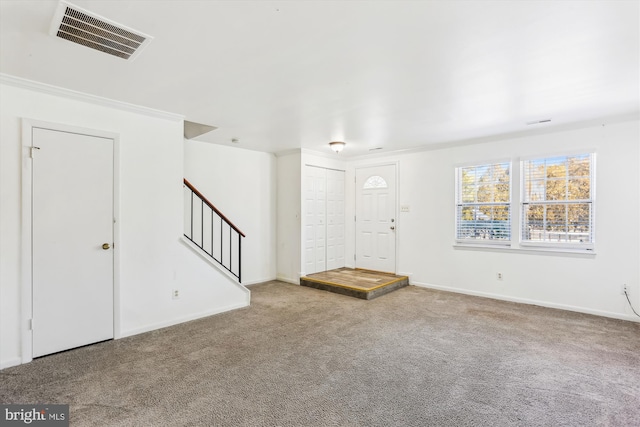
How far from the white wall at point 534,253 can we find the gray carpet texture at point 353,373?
480 mm

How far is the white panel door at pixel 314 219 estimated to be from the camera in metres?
6.05

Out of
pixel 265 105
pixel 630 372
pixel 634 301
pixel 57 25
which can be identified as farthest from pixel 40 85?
pixel 634 301

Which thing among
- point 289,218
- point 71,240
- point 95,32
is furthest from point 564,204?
point 71,240

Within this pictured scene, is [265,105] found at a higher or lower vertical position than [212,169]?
higher

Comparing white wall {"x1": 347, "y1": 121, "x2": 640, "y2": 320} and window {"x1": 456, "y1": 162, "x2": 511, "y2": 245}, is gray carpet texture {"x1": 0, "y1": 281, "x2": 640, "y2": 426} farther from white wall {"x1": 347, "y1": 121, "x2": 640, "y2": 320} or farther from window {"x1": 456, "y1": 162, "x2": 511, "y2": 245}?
window {"x1": 456, "y1": 162, "x2": 511, "y2": 245}

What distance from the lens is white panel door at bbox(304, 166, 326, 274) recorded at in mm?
6051

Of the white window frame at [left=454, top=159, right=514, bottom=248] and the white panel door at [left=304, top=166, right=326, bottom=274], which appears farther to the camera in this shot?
the white panel door at [left=304, top=166, right=326, bottom=274]

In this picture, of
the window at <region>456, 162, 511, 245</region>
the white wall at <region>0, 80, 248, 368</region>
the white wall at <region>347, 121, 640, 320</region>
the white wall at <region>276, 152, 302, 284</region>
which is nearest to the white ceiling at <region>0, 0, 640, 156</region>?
the white wall at <region>0, 80, 248, 368</region>

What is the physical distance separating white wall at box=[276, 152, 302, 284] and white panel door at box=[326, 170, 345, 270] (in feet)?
2.64

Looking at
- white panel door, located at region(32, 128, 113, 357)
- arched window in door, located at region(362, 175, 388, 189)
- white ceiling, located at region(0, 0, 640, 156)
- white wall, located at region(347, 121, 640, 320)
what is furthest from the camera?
arched window in door, located at region(362, 175, 388, 189)

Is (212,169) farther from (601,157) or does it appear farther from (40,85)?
(601,157)

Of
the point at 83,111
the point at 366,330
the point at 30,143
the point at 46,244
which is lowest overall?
the point at 366,330

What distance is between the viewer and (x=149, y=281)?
3.68 meters

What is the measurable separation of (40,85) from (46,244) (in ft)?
4.85
